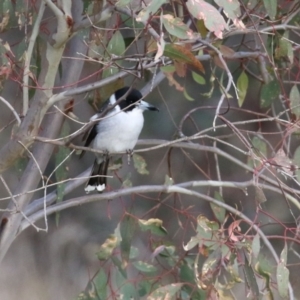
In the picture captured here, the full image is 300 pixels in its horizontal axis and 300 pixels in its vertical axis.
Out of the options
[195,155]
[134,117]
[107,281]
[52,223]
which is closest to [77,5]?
[134,117]

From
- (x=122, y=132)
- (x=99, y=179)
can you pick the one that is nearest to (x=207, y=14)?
(x=122, y=132)

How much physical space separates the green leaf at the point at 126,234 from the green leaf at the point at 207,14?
3.51ft

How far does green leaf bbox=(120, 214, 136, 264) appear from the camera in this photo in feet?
7.80

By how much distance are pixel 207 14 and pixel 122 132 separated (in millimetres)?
1392

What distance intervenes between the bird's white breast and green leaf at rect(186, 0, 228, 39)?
4.46ft

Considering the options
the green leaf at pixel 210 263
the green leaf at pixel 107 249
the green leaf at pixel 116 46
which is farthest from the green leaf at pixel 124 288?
the green leaf at pixel 116 46

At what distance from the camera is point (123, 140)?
110 inches

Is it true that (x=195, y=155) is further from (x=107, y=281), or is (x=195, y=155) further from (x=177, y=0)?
(x=177, y=0)

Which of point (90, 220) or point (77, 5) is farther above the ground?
point (77, 5)

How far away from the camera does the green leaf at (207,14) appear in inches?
56.1

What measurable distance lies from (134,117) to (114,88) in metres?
0.36

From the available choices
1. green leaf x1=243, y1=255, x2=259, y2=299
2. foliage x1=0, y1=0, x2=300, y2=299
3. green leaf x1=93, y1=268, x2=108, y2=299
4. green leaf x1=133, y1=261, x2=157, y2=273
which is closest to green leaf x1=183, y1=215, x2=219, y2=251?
foliage x1=0, y1=0, x2=300, y2=299

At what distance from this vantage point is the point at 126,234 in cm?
238

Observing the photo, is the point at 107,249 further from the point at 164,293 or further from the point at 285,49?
the point at 285,49
